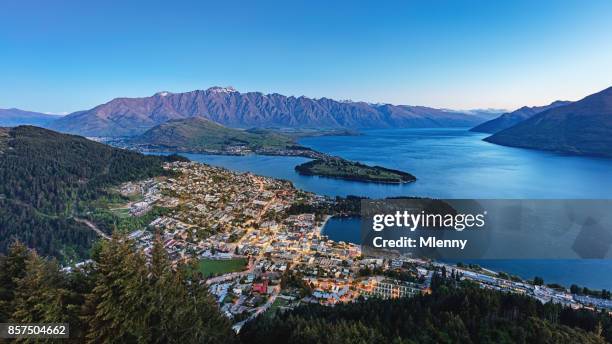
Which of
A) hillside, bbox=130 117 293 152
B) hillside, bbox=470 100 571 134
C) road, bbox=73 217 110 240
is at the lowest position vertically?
road, bbox=73 217 110 240

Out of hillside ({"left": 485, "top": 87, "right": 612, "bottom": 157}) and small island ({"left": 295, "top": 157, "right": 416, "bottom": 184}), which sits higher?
hillside ({"left": 485, "top": 87, "right": 612, "bottom": 157})

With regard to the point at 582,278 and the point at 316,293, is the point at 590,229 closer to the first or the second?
the point at 582,278

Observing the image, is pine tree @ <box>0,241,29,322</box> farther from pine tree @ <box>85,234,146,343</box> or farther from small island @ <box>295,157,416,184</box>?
small island @ <box>295,157,416,184</box>

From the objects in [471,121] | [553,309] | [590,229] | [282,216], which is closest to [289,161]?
[282,216]

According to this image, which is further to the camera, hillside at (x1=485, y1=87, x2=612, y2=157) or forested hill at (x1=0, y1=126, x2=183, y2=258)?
hillside at (x1=485, y1=87, x2=612, y2=157)
